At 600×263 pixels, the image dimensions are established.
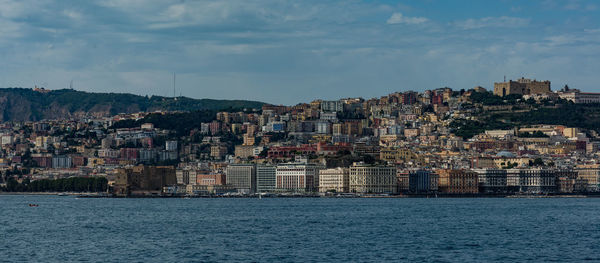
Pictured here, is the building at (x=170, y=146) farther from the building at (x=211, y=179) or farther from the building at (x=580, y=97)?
the building at (x=580, y=97)

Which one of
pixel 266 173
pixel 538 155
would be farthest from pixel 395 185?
pixel 538 155

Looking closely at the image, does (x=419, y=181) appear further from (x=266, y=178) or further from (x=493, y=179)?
(x=266, y=178)

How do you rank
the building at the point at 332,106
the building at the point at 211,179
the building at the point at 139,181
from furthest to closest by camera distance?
the building at the point at 332,106
the building at the point at 211,179
the building at the point at 139,181

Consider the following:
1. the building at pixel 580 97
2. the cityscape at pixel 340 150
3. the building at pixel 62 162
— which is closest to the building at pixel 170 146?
the cityscape at pixel 340 150

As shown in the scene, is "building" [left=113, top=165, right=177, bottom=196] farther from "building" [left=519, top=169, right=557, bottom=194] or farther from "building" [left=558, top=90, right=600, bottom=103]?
"building" [left=558, top=90, right=600, bottom=103]

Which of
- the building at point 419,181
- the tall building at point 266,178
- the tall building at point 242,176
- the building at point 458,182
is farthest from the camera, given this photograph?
the tall building at point 242,176

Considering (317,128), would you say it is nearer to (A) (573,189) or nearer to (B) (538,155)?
(B) (538,155)

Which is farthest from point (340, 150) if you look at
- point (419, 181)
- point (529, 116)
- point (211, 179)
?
point (529, 116)
